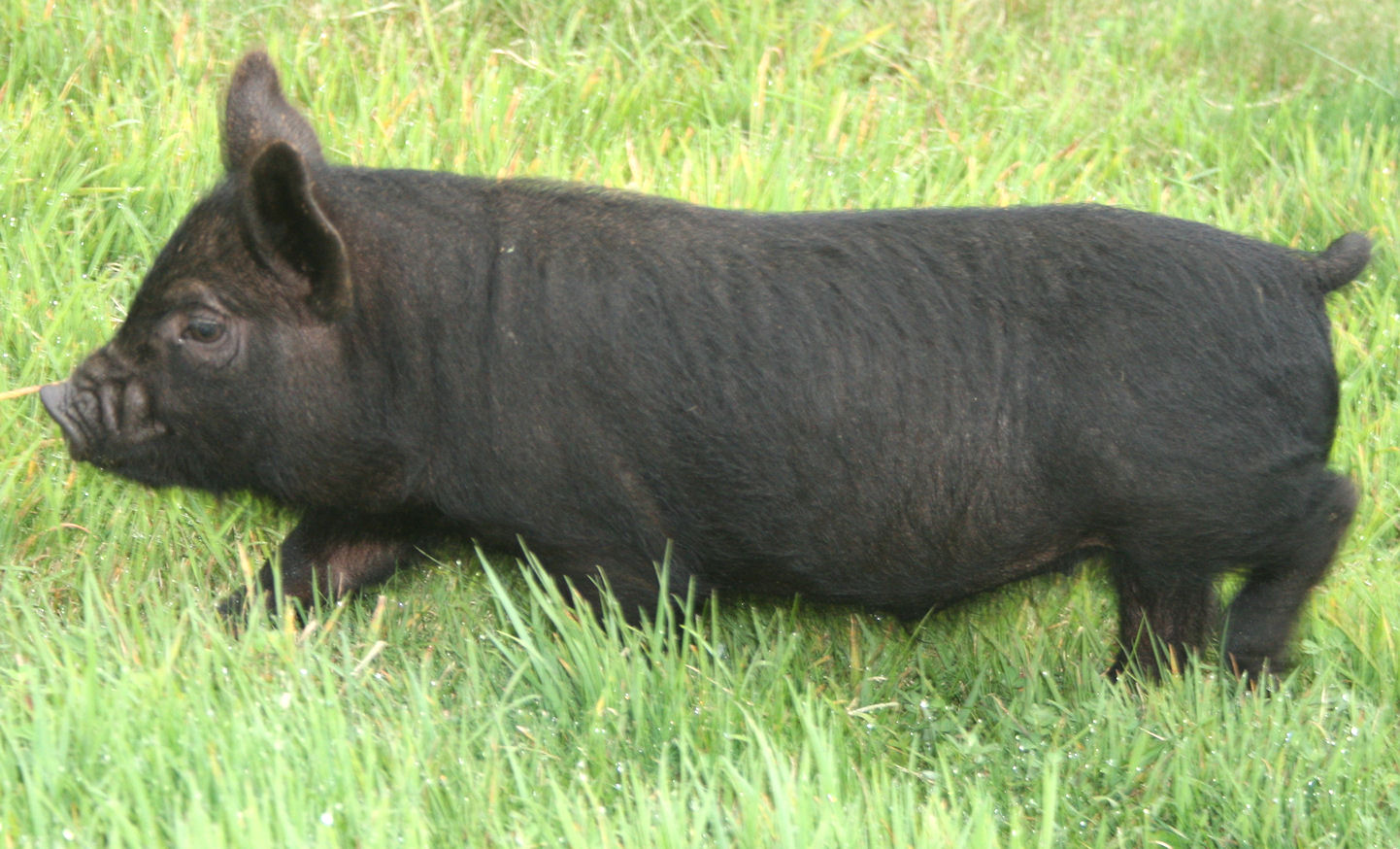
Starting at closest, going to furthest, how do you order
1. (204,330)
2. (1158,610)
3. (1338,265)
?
(204,330)
(1338,265)
(1158,610)

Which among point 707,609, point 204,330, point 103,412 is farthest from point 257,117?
point 707,609

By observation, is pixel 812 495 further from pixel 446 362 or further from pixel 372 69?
pixel 372 69

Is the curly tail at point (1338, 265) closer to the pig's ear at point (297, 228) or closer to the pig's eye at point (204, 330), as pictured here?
the pig's ear at point (297, 228)

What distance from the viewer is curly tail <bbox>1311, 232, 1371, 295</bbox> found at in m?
3.72

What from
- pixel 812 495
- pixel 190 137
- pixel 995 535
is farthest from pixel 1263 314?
pixel 190 137

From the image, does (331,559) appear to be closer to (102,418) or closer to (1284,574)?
(102,418)

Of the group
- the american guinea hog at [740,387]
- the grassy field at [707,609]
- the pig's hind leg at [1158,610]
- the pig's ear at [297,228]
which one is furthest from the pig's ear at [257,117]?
the pig's hind leg at [1158,610]

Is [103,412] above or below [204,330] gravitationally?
below

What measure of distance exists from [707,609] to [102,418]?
5.11 feet

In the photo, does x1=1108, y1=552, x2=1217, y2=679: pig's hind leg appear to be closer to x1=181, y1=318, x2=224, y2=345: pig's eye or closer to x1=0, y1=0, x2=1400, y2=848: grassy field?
x1=0, y1=0, x2=1400, y2=848: grassy field

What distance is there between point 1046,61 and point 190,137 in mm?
3417

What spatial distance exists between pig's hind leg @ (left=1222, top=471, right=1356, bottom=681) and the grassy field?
4.5 inches

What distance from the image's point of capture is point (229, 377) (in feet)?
11.7

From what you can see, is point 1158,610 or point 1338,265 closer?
point 1338,265
